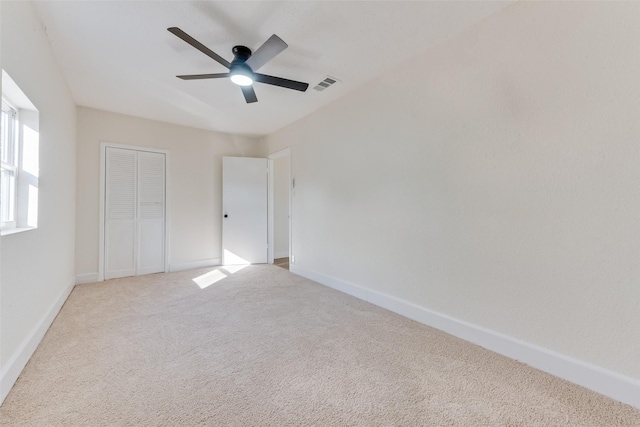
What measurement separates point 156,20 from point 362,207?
2.41 meters

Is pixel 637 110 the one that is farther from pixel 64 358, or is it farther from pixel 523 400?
pixel 64 358

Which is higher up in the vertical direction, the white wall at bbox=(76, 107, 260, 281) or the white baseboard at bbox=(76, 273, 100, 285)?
the white wall at bbox=(76, 107, 260, 281)

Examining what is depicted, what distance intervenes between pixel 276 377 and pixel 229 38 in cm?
254

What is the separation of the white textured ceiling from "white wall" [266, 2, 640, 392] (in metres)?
0.31

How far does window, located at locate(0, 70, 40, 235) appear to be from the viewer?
1.72 metres

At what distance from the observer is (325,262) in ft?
11.7

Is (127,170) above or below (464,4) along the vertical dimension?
Result: below

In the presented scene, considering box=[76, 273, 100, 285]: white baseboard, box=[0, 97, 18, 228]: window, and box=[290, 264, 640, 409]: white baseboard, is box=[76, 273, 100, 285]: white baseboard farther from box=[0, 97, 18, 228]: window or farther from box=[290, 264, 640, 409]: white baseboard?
box=[290, 264, 640, 409]: white baseboard

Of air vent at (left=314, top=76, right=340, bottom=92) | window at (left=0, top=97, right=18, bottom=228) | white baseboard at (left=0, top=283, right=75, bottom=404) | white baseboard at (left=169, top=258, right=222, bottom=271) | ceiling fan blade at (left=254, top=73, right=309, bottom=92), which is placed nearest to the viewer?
white baseboard at (left=0, top=283, right=75, bottom=404)

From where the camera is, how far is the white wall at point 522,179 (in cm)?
144

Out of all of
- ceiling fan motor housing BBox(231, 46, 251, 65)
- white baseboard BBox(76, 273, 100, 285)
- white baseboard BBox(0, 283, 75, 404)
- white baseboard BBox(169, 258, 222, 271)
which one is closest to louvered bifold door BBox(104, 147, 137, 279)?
white baseboard BBox(76, 273, 100, 285)

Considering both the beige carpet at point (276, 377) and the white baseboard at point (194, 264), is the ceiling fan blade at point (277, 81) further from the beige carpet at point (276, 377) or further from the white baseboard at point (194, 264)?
the white baseboard at point (194, 264)

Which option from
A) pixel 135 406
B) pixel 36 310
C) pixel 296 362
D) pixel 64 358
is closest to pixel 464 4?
pixel 296 362

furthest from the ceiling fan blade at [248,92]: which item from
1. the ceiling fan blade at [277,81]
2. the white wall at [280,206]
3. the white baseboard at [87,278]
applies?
the white baseboard at [87,278]
